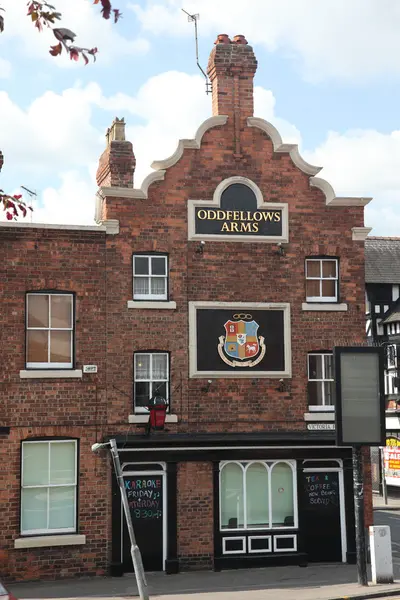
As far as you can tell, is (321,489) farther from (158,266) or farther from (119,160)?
(119,160)

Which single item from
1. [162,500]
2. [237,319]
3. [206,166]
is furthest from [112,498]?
[206,166]

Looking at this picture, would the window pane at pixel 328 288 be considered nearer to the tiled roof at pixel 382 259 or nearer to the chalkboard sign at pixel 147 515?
the chalkboard sign at pixel 147 515

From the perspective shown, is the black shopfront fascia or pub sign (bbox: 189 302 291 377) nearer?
the black shopfront fascia

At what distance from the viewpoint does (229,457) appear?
21.2 meters

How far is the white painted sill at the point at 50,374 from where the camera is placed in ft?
66.8

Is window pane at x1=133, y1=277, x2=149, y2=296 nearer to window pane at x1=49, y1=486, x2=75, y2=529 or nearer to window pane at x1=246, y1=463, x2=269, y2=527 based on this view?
window pane at x1=49, y1=486, x2=75, y2=529

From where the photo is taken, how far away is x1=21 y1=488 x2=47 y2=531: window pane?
66.3 ft

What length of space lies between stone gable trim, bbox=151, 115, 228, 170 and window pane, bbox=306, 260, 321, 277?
4.18 metres

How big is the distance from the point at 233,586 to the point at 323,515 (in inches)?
143

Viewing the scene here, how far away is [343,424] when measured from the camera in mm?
18938

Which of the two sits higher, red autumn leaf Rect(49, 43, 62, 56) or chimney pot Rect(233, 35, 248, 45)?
chimney pot Rect(233, 35, 248, 45)

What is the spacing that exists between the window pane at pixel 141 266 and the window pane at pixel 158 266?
0.15m

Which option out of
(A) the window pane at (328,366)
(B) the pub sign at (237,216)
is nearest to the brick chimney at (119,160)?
(B) the pub sign at (237,216)

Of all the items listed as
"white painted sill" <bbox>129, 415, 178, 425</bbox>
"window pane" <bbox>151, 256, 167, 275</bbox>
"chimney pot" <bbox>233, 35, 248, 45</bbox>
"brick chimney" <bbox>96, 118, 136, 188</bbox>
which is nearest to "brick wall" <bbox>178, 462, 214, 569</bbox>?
"white painted sill" <bbox>129, 415, 178, 425</bbox>
